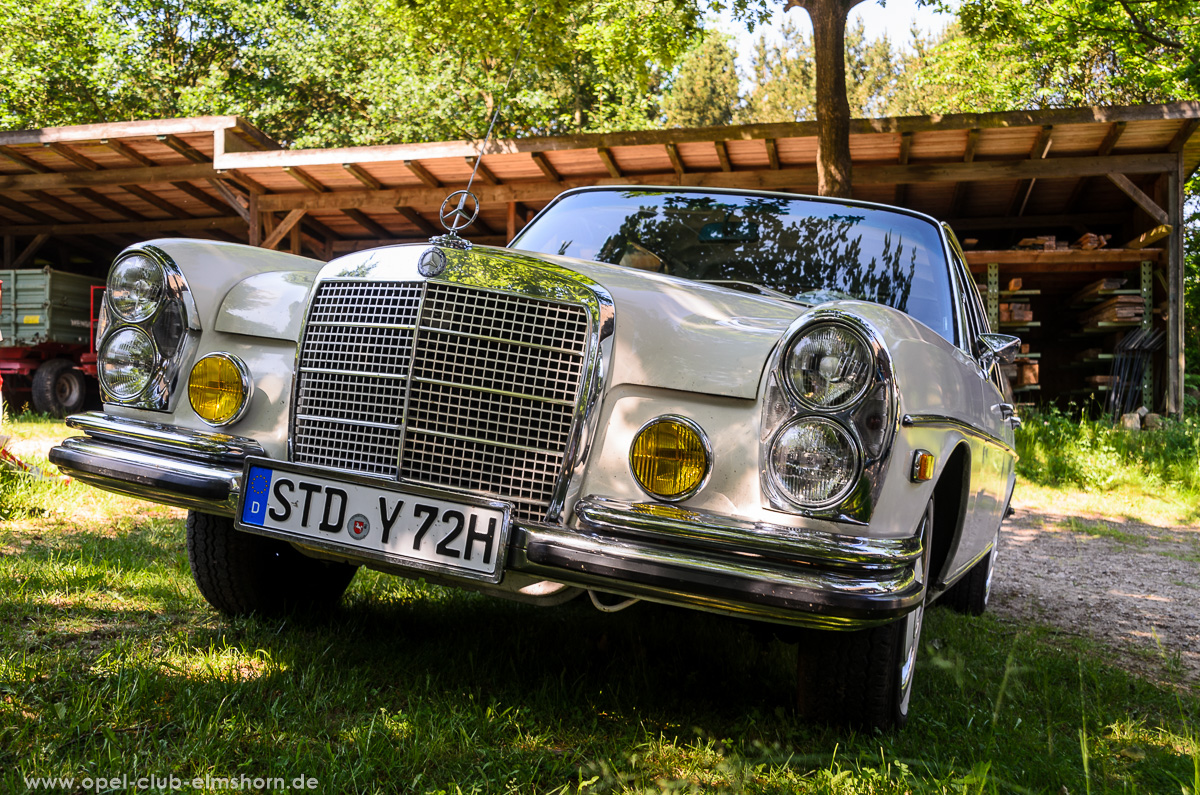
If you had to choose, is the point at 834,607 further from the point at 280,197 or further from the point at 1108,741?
the point at 280,197

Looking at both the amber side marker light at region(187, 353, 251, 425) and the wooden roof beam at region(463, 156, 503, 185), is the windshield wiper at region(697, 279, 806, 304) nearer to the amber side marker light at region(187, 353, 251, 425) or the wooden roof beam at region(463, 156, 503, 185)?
the amber side marker light at region(187, 353, 251, 425)

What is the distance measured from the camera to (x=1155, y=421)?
10.3 meters

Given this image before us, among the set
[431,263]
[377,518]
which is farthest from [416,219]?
[377,518]

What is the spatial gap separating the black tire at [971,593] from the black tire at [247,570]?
2898 millimetres

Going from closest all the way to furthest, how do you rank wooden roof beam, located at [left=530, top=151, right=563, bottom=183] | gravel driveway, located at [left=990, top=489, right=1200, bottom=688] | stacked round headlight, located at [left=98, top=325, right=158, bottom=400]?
stacked round headlight, located at [left=98, top=325, right=158, bottom=400] → gravel driveway, located at [left=990, top=489, right=1200, bottom=688] → wooden roof beam, located at [left=530, top=151, right=563, bottom=183]

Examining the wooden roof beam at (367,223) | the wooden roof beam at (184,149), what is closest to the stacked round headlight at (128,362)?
the wooden roof beam at (184,149)

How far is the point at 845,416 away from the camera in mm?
1902

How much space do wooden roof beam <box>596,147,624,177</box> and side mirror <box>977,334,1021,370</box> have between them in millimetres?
7129

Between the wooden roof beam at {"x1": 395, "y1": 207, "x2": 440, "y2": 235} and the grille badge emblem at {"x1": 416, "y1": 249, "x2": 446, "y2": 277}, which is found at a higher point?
the wooden roof beam at {"x1": 395, "y1": 207, "x2": 440, "y2": 235}

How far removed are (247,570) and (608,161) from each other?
26.6 feet

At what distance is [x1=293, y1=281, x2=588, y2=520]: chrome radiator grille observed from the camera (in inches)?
84.3

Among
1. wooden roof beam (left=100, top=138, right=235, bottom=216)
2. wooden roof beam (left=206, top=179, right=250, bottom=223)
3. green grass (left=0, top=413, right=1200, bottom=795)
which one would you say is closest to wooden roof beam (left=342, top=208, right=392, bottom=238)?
wooden roof beam (left=206, top=179, right=250, bottom=223)

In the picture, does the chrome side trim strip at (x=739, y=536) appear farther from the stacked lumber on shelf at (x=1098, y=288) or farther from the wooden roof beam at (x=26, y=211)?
the wooden roof beam at (x=26, y=211)

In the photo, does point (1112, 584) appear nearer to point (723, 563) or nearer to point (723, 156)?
point (723, 563)
